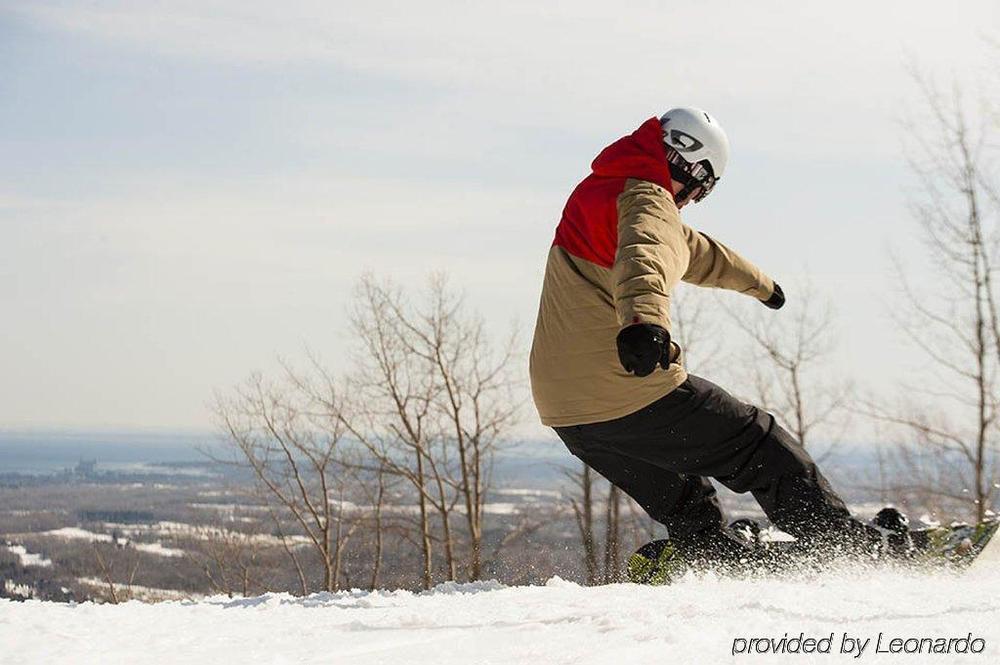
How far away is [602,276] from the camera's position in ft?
11.4

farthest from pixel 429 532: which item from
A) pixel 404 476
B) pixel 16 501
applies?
pixel 16 501

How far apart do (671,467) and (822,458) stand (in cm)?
2791

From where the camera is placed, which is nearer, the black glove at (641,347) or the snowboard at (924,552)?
the black glove at (641,347)

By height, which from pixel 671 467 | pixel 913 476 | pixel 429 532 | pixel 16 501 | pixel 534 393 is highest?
pixel 534 393

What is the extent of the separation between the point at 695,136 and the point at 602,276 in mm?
705

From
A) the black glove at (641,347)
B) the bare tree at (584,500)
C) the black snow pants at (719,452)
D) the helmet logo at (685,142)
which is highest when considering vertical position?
the helmet logo at (685,142)

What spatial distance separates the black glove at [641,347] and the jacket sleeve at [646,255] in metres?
0.04

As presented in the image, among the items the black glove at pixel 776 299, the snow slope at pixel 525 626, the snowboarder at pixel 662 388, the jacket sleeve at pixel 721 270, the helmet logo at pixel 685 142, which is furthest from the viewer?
the black glove at pixel 776 299

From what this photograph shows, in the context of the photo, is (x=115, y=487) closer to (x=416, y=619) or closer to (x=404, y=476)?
(x=404, y=476)

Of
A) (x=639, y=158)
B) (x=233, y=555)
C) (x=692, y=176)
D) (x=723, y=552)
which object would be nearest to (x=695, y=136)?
(x=692, y=176)

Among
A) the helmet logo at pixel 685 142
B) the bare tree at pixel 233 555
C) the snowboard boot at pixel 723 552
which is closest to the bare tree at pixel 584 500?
the bare tree at pixel 233 555

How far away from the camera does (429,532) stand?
90.9 feet

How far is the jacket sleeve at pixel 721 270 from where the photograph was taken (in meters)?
3.80

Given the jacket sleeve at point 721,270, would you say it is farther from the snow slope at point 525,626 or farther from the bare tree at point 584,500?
the bare tree at point 584,500
